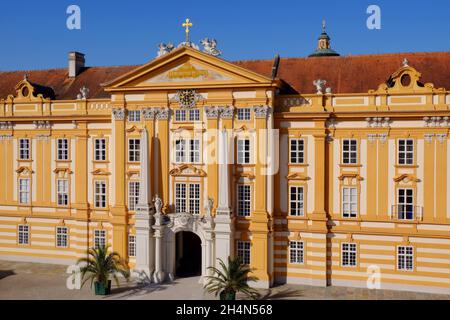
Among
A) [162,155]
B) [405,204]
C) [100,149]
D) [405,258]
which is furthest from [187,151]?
[405,258]

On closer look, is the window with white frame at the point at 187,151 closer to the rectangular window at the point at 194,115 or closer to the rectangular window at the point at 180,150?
the rectangular window at the point at 180,150

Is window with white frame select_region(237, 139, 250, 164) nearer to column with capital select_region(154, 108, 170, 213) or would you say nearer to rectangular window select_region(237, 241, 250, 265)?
column with capital select_region(154, 108, 170, 213)

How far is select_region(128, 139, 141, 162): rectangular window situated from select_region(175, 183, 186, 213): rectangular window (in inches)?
133

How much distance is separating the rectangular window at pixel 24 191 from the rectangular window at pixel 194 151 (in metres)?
13.7

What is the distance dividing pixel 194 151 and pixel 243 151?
3.25 meters

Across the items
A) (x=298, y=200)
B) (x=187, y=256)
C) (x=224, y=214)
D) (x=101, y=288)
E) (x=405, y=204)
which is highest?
(x=298, y=200)

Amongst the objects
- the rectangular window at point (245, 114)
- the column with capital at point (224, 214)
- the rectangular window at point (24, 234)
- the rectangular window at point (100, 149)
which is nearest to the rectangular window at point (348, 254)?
the column with capital at point (224, 214)

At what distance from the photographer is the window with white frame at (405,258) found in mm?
31609

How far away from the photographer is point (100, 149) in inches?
1442

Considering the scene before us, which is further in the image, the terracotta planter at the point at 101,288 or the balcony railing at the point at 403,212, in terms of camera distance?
the balcony railing at the point at 403,212

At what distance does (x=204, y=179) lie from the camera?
3341 centimetres

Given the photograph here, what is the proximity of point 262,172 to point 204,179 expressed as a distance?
153 inches

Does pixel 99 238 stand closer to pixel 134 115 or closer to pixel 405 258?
pixel 134 115

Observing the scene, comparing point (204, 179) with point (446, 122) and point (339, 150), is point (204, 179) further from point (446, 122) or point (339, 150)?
point (446, 122)
